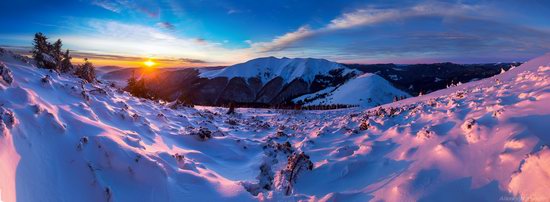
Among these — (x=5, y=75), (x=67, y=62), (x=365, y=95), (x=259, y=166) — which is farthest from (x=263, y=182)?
(x=365, y=95)

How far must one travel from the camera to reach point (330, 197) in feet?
19.9

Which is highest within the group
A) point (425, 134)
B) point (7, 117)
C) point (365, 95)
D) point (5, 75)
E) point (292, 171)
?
point (5, 75)

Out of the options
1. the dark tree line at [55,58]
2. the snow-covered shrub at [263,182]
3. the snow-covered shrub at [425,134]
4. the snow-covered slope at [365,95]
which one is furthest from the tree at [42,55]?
the snow-covered slope at [365,95]

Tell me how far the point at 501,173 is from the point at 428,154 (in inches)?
65.6

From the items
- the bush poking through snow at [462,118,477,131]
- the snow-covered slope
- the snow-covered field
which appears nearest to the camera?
the snow-covered field

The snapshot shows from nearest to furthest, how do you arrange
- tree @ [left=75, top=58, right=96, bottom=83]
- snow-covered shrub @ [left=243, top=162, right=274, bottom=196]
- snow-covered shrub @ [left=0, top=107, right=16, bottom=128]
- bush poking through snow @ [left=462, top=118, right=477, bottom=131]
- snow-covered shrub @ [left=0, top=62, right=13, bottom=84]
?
snow-covered shrub @ [left=0, top=107, right=16, bottom=128], snow-covered shrub @ [left=0, top=62, right=13, bottom=84], bush poking through snow @ [left=462, top=118, right=477, bottom=131], snow-covered shrub @ [left=243, top=162, right=274, bottom=196], tree @ [left=75, top=58, right=96, bottom=83]

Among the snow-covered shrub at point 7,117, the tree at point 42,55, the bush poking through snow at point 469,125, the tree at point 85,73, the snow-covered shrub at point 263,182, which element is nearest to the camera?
the snow-covered shrub at point 7,117

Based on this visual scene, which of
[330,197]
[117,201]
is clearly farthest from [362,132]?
[117,201]

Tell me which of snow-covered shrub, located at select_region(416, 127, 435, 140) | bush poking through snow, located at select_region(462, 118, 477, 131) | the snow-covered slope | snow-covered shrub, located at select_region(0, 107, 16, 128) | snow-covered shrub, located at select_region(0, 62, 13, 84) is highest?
snow-covered shrub, located at select_region(0, 62, 13, 84)

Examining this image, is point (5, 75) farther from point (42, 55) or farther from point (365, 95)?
point (365, 95)

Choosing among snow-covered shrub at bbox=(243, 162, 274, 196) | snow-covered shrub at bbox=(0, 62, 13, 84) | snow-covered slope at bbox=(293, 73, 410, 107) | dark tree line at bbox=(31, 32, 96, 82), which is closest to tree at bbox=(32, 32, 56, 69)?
dark tree line at bbox=(31, 32, 96, 82)

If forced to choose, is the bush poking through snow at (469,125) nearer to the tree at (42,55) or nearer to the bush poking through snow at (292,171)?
the bush poking through snow at (292,171)

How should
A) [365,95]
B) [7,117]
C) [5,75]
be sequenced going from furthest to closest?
1. [365,95]
2. [5,75]
3. [7,117]

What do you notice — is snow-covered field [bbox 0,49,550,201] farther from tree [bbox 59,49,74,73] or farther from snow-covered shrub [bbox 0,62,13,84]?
tree [bbox 59,49,74,73]
